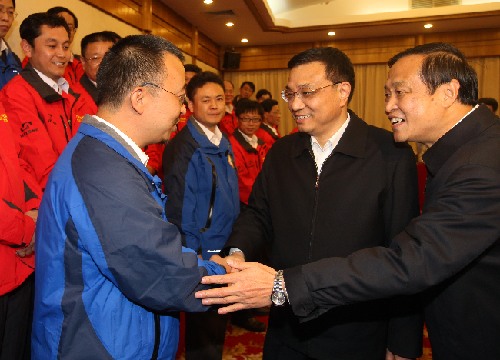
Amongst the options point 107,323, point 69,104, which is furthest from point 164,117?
point 69,104

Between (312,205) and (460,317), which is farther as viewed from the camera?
(312,205)

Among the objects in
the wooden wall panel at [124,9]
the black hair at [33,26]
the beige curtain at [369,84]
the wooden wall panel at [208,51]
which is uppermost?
the wooden wall panel at [208,51]

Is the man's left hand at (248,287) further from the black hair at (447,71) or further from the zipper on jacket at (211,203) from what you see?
the zipper on jacket at (211,203)

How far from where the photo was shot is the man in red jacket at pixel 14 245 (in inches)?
65.3

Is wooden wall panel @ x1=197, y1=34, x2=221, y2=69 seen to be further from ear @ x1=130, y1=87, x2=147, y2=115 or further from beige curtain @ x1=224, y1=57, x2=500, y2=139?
ear @ x1=130, y1=87, x2=147, y2=115

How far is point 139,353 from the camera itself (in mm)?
1153

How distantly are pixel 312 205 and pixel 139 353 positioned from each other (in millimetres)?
796

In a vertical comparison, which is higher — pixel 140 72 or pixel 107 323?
pixel 140 72

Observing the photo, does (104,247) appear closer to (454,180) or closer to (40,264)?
(40,264)

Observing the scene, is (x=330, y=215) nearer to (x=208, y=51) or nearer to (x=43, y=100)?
(x=43, y=100)

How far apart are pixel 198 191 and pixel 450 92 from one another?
1481mm

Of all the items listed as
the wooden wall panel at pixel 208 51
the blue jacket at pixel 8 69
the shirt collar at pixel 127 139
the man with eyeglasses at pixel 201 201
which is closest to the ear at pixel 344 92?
the shirt collar at pixel 127 139

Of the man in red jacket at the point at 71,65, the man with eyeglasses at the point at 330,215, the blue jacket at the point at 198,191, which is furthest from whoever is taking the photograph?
the man in red jacket at the point at 71,65

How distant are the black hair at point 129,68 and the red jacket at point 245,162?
247cm
